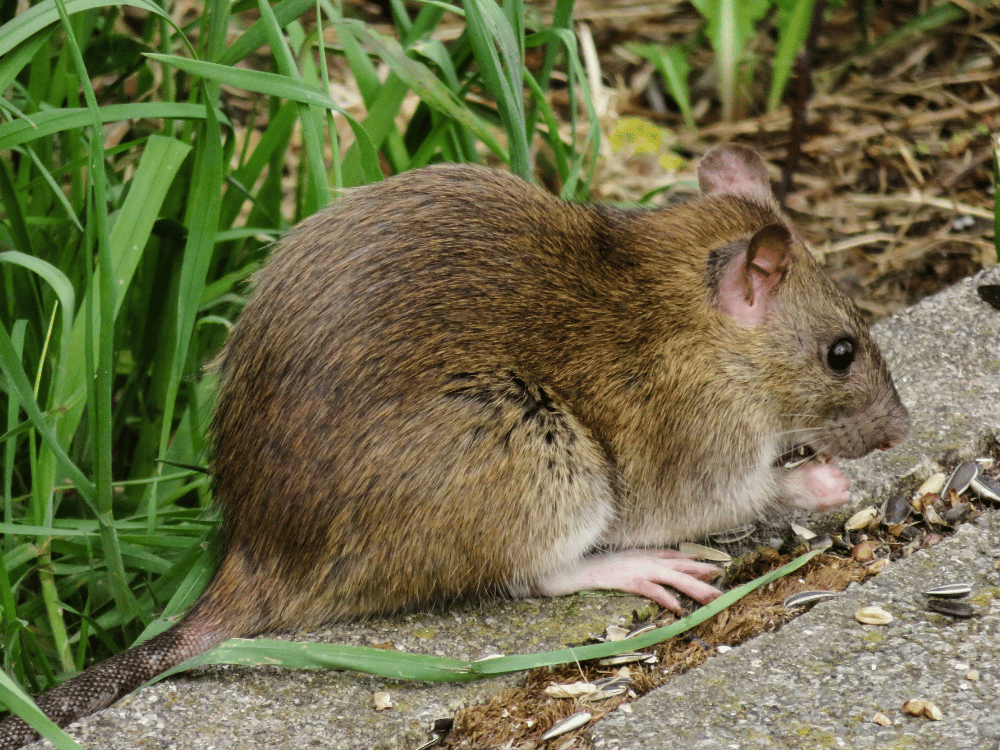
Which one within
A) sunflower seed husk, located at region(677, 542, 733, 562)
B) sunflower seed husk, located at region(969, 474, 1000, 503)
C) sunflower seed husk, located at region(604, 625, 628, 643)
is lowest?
sunflower seed husk, located at region(604, 625, 628, 643)

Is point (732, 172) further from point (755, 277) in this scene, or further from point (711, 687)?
point (711, 687)

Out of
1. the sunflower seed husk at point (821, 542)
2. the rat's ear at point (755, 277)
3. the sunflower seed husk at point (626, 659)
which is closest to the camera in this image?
the sunflower seed husk at point (626, 659)

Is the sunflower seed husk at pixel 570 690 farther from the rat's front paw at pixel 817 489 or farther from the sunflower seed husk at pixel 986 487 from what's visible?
the sunflower seed husk at pixel 986 487

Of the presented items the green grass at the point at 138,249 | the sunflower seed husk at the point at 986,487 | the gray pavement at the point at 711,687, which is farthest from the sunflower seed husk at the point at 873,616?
the green grass at the point at 138,249

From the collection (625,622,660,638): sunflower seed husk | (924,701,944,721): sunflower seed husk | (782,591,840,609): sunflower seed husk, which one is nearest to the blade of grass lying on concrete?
(625,622,660,638): sunflower seed husk

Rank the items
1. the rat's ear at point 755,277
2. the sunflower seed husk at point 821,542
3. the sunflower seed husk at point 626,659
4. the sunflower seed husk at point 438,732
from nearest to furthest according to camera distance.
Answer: the sunflower seed husk at point 438,732 → the sunflower seed husk at point 626,659 → the rat's ear at point 755,277 → the sunflower seed husk at point 821,542

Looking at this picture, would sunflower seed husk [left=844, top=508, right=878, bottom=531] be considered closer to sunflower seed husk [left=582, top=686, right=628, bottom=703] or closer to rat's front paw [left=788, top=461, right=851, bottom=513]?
rat's front paw [left=788, top=461, right=851, bottom=513]
